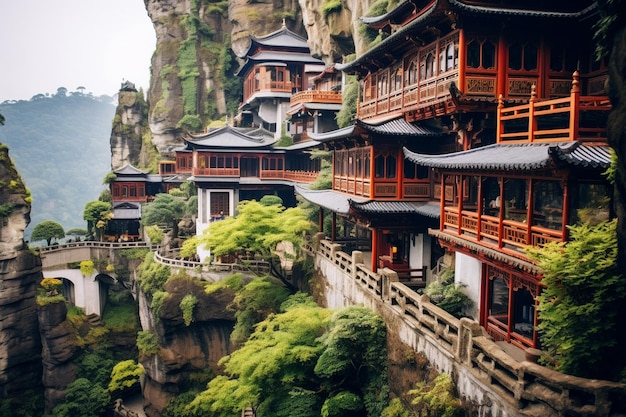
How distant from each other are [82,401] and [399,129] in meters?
31.9

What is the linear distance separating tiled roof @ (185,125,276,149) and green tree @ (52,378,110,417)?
20.6 meters

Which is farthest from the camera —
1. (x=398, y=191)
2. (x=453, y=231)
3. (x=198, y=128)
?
(x=198, y=128)

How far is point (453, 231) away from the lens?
57.0 feet

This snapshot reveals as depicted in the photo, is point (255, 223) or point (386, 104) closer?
point (386, 104)

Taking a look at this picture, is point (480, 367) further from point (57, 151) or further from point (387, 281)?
point (57, 151)

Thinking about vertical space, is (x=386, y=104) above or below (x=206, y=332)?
above

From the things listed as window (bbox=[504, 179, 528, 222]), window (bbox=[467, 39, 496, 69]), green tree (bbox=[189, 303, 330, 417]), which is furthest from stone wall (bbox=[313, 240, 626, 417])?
window (bbox=[467, 39, 496, 69])

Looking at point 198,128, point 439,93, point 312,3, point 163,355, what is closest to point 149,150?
point 198,128

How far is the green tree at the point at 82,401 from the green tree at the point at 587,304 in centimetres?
3609

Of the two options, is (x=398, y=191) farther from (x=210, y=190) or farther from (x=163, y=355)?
(x=210, y=190)

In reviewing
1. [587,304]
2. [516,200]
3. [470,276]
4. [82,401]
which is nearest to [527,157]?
[587,304]

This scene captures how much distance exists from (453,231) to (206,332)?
21.5 metres

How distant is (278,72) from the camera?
51469 millimetres

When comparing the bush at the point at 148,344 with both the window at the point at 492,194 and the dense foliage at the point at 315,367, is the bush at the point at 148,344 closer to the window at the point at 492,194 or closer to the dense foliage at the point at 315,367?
the dense foliage at the point at 315,367
